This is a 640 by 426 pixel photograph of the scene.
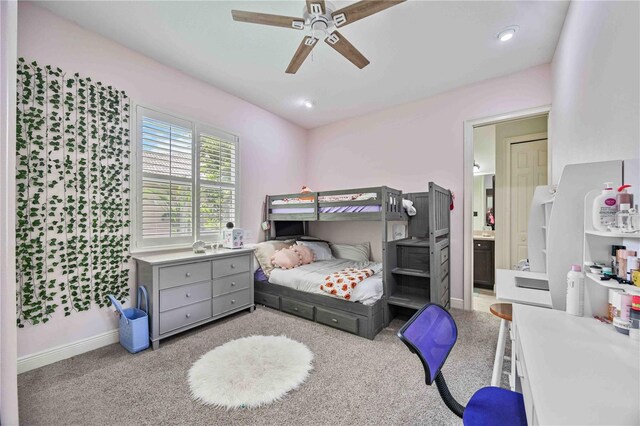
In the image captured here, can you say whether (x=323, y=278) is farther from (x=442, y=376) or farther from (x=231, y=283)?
(x=442, y=376)

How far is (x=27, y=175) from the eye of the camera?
6.50 feet

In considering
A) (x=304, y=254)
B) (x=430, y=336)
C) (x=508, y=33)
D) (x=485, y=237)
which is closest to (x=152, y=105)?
(x=304, y=254)

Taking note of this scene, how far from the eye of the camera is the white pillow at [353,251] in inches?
153

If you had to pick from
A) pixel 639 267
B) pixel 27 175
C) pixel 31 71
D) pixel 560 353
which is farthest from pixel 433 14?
pixel 27 175

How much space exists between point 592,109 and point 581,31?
24.4 inches

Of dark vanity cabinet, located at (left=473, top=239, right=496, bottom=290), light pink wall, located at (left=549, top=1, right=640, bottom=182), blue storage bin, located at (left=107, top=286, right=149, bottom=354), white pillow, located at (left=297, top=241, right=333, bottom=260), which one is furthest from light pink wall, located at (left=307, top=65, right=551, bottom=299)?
blue storage bin, located at (left=107, top=286, right=149, bottom=354)

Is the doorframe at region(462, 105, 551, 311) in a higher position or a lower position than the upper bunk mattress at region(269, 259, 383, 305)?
higher

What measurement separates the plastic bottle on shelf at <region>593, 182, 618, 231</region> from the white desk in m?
0.45

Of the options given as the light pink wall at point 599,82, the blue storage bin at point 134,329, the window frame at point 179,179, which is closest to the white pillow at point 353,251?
the window frame at point 179,179

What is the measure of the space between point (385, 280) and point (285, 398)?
1.50 metres

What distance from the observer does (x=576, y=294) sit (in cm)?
127

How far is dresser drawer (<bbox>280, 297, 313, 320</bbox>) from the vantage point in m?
2.95

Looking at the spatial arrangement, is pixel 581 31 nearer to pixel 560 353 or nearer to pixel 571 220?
pixel 571 220

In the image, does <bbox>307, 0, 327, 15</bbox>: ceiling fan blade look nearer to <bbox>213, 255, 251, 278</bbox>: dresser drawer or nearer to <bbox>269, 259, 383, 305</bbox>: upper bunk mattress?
<bbox>269, 259, 383, 305</bbox>: upper bunk mattress
